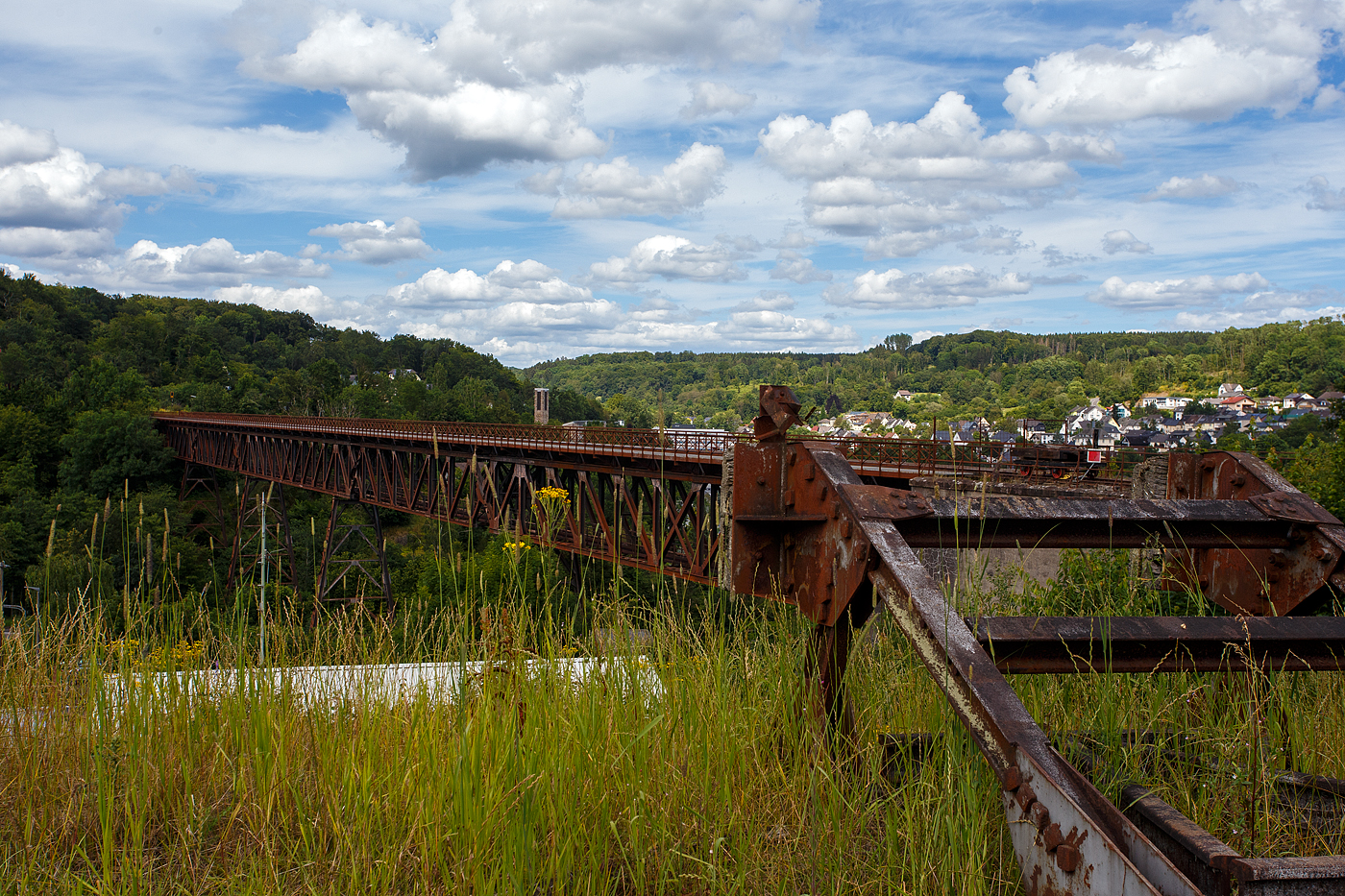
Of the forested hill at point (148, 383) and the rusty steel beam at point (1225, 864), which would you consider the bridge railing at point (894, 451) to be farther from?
the forested hill at point (148, 383)

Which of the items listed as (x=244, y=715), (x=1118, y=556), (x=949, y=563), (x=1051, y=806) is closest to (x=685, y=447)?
(x=949, y=563)

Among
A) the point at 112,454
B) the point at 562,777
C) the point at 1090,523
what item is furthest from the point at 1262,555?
the point at 112,454

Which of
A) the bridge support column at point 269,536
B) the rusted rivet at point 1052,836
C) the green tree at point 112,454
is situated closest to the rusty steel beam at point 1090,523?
the rusted rivet at point 1052,836

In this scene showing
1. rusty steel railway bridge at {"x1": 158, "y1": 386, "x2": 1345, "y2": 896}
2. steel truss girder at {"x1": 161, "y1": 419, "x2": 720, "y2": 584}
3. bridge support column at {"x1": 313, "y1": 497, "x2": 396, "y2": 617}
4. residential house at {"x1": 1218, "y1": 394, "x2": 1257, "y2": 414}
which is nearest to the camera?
rusty steel railway bridge at {"x1": 158, "y1": 386, "x2": 1345, "y2": 896}

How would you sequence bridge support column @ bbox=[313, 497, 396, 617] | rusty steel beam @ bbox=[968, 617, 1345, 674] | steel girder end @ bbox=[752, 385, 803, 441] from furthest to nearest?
bridge support column @ bbox=[313, 497, 396, 617] → steel girder end @ bbox=[752, 385, 803, 441] → rusty steel beam @ bbox=[968, 617, 1345, 674]

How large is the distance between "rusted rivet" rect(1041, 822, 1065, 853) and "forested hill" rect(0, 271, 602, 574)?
110ft

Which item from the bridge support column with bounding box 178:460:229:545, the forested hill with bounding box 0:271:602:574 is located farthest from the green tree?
the bridge support column with bounding box 178:460:229:545

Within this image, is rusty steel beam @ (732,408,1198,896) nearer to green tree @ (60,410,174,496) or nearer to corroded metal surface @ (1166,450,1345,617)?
corroded metal surface @ (1166,450,1345,617)

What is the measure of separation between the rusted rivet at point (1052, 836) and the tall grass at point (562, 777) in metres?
0.32

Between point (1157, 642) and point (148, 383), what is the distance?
343 feet

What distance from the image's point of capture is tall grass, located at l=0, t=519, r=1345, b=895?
2166 millimetres

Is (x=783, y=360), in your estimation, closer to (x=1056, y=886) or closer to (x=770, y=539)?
(x=770, y=539)

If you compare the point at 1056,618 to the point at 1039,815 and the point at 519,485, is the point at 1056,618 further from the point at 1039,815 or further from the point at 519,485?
the point at 519,485

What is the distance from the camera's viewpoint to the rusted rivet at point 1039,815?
1.63m
